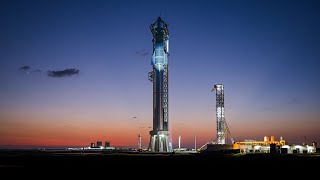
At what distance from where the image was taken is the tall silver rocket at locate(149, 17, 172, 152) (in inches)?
6481

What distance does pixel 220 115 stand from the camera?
18362 centimetres

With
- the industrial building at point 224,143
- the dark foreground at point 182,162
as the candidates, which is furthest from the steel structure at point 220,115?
the dark foreground at point 182,162

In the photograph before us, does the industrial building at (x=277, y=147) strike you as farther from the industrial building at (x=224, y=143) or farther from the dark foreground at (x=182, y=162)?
the dark foreground at (x=182, y=162)

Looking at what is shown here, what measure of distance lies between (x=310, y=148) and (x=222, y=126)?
132 feet

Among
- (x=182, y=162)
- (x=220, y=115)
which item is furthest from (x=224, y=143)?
(x=182, y=162)

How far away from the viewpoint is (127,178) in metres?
41.2

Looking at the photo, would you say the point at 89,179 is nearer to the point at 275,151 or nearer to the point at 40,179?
the point at 40,179

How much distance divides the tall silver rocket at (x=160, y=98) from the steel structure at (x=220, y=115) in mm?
28333

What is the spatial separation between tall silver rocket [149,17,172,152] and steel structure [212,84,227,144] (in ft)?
93.0

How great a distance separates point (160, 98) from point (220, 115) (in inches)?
1372

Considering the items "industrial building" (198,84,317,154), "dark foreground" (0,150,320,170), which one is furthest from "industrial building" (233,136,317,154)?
"dark foreground" (0,150,320,170)

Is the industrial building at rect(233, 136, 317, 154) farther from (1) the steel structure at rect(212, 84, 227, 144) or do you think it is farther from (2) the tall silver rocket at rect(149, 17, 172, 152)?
(2) the tall silver rocket at rect(149, 17, 172, 152)

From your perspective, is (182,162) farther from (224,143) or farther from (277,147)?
(224,143)

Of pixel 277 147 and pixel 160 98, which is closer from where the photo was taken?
pixel 277 147
